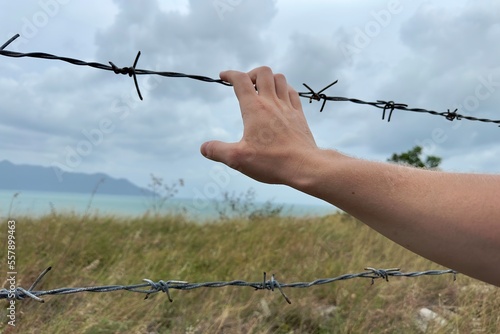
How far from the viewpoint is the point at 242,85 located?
110 centimetres

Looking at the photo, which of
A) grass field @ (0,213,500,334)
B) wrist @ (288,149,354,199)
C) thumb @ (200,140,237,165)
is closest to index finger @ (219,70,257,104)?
thumb @ (200,140,237,165)

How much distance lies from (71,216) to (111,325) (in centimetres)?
255

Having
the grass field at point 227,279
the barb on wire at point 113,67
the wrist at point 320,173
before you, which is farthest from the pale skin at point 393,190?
the grass field at point 227,279

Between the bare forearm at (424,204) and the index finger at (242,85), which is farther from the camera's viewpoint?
the index finger at (242,85)

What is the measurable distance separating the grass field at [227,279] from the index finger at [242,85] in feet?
4.24

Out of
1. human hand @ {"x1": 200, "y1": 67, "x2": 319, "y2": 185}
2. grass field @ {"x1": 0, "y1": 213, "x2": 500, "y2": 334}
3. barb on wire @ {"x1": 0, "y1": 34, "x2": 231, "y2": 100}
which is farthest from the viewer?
grass field @ {"x1": 0, "y1": 213, "x2": 500, "y2": 334}

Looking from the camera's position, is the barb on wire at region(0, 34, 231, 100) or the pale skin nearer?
the pale skin

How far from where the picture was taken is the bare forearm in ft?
2.63

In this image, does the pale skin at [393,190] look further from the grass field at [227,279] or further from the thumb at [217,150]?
the grass field at [227,279]

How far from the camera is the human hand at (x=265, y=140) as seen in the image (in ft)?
3.16

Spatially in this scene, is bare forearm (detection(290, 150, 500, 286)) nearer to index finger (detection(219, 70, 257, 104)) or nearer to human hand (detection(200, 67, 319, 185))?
human hand (detection(200, 67, 319, 185))

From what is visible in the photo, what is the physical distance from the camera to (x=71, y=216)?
179 inches

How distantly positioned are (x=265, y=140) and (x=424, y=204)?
1.10 ft

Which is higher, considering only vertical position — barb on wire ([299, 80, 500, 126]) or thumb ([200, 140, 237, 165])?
barb on wire ([299, 80, 500, 126])
